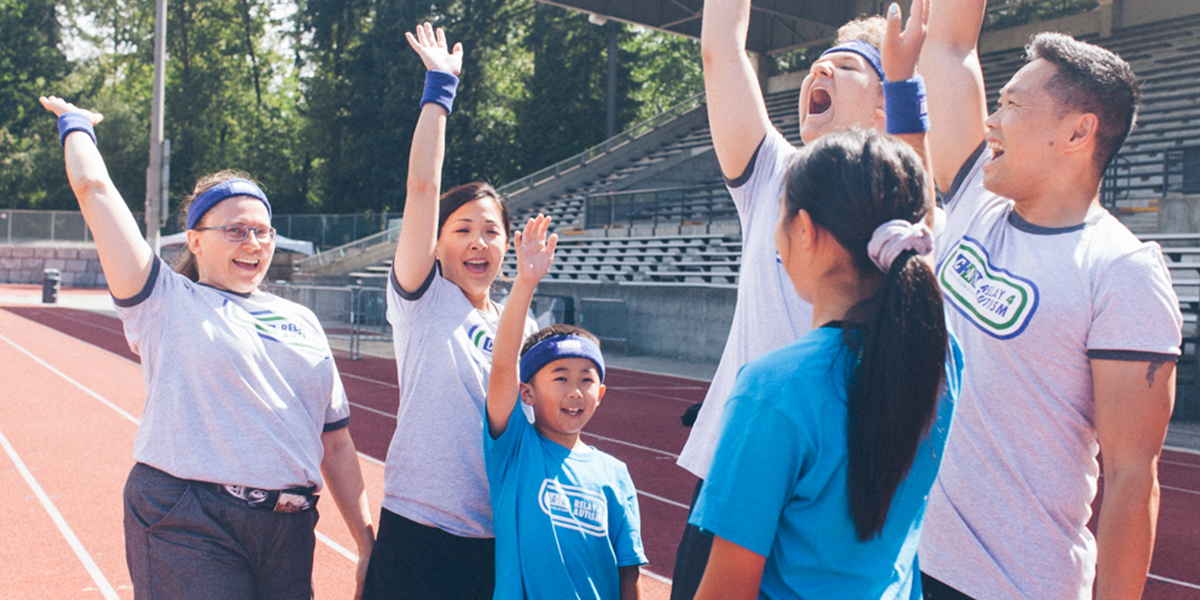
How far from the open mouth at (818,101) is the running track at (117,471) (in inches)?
141

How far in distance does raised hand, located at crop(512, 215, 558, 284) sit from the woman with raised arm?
0.38 meters

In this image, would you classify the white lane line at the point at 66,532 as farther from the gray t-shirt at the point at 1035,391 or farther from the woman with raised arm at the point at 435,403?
the gray t-shirt at the point at 1035,391

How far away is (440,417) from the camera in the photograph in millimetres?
2957

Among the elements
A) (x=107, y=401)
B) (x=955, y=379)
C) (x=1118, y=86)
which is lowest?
(x=107, y=401)

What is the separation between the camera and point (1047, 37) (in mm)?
2307

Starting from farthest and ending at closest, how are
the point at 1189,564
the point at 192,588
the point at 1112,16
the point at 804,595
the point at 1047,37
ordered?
the point at 1112,16, the point at 1189,564, the point at 192,588, the point at 1047,37, the point at 804,595

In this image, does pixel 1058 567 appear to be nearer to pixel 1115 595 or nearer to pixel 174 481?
pixel 1115 595

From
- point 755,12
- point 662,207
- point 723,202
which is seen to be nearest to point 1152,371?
point 723,202

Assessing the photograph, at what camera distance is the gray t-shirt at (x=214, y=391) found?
272 centimetres

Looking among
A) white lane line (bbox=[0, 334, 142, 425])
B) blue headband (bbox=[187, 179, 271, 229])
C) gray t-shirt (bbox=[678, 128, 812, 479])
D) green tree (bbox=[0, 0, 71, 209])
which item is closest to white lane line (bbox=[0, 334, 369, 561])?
white lane line (bbox=[0, 334, 142, 425])

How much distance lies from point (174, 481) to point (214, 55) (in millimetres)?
57642

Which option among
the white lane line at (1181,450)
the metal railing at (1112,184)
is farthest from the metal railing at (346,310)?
the white lane line at (1181,450)

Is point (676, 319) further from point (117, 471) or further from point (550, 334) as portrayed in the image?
point (550, 334)

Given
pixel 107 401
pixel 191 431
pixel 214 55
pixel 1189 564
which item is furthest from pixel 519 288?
pixel 214 55
